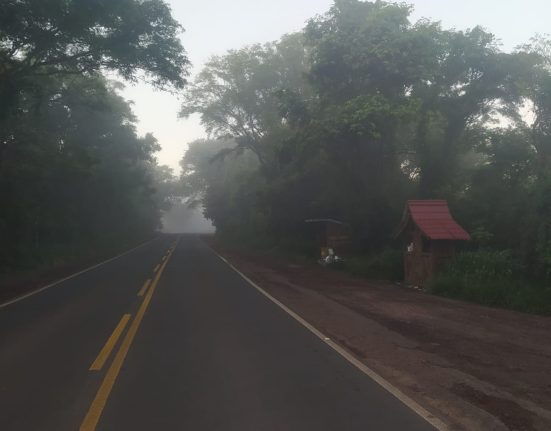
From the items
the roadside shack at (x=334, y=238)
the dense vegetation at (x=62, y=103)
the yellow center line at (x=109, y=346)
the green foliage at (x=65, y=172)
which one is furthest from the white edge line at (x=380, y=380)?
the green foliage at (x=65, y=172)

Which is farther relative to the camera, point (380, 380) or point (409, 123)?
point (409, 123)

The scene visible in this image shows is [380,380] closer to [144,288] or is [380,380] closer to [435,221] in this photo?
[144,288]

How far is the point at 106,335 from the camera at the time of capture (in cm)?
876

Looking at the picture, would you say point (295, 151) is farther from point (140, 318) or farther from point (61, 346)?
point (61, 346)

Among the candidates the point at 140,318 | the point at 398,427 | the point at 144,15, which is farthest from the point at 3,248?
the point at 398,427

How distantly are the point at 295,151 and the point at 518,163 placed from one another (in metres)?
10.4

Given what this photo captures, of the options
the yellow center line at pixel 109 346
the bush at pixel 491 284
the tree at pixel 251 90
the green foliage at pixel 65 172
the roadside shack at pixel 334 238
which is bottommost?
the yellow center line at pixel 109 346

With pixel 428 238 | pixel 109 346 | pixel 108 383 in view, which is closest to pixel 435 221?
pixel 428 238

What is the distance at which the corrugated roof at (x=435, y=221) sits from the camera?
1642 centimetres

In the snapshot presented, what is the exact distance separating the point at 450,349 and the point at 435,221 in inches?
382

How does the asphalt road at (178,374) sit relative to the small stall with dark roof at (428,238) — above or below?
below

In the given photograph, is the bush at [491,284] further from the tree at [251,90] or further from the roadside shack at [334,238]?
the tree at [251,90]

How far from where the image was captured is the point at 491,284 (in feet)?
44.7

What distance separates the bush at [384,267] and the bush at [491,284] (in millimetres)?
3292
